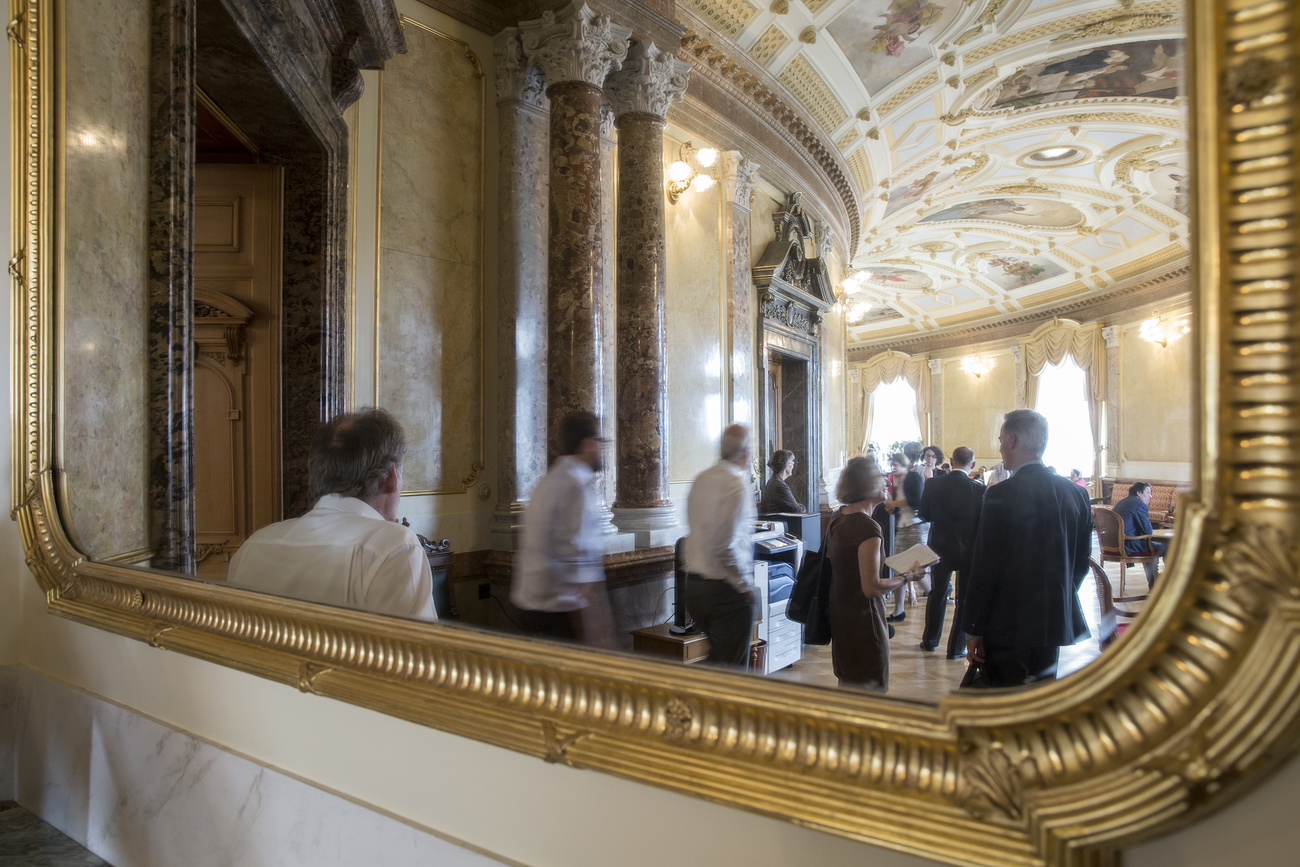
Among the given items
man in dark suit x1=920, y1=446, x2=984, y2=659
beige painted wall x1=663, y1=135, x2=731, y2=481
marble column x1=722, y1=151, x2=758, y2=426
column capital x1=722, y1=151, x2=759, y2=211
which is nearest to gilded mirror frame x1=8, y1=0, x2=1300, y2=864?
man in dark suit x1=920, y1=446, x2=984, y2=659

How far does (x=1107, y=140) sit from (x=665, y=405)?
466cm

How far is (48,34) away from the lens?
83.4 inches

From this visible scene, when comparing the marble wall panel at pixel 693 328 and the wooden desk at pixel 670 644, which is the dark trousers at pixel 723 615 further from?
the marble wall panel at pixel 693 328

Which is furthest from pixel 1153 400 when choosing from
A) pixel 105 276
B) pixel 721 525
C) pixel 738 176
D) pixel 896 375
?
pixel 738 176

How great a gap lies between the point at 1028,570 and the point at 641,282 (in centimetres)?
485

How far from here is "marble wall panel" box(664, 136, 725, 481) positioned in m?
7.00

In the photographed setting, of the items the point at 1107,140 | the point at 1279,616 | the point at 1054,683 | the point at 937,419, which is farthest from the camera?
the point at 937,419

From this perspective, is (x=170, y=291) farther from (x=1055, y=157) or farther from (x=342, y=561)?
(x=1055, y=157)

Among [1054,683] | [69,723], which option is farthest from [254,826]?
[1054,683]

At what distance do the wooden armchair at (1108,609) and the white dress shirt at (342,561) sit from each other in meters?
1.22

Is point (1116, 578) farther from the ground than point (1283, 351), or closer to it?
closer to it

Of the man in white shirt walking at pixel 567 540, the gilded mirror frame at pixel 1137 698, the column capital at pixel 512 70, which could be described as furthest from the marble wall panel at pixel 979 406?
the column capital at pixel 512 70

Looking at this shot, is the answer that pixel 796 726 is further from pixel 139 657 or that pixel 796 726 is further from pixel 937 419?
pixel 139 657

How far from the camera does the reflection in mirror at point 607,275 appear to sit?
107 centimetres
